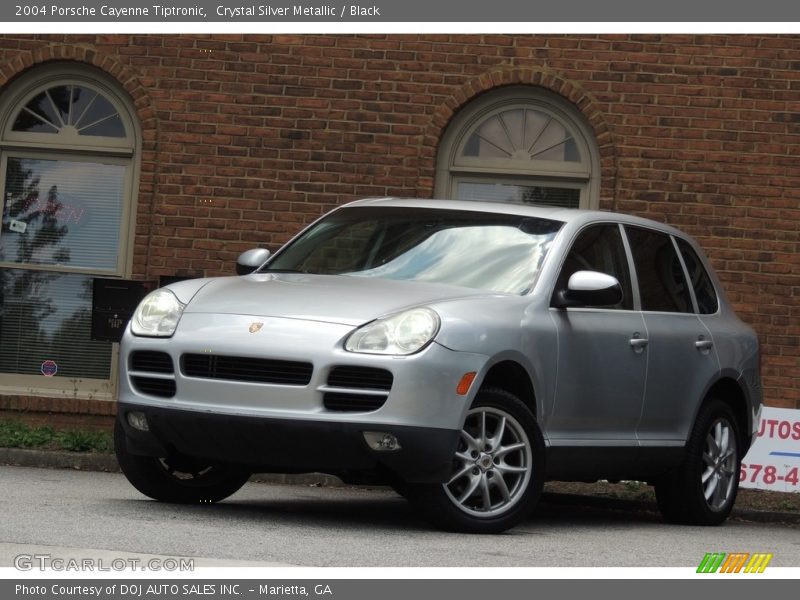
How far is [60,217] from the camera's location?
13.9 meters

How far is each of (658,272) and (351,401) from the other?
282cm

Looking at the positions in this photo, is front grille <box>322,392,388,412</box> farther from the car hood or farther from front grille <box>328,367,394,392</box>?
the car hood

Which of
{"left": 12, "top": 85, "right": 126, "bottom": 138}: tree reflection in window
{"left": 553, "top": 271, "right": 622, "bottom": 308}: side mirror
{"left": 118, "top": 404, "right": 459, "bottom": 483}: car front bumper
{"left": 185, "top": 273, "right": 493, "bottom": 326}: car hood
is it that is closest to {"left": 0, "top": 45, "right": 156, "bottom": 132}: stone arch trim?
{"left": 12, "top": 85, "right": 126, "bottom": 138}: tree reflection in window

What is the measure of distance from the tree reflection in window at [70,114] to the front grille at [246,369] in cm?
693

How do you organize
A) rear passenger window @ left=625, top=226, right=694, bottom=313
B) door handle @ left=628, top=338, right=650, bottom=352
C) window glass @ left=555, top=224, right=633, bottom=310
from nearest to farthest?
window glass @ left=555, top=224, right=633, bottom=310 < door handle @ left=628, top=338, right=650, bottom=352 < rear passenger window @ left=625, top=226, right=694, bottom=313

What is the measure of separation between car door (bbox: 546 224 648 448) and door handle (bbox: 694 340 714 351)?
0.55 m

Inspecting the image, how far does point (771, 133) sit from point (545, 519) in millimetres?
5582

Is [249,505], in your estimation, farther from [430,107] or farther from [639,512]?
[430,107]

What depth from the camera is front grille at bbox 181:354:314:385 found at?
7090mm

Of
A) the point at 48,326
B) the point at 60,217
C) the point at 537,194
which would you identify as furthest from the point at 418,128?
the point at 48,326

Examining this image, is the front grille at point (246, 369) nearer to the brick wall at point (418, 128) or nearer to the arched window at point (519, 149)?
the brick wall at point (418, 128)

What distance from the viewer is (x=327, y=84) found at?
13.6m

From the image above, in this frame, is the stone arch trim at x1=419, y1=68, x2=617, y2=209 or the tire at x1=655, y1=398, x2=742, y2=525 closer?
the tire at x1=655, y1=398, x2=742, y2=525

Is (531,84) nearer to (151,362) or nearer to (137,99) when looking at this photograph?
(137,99)
